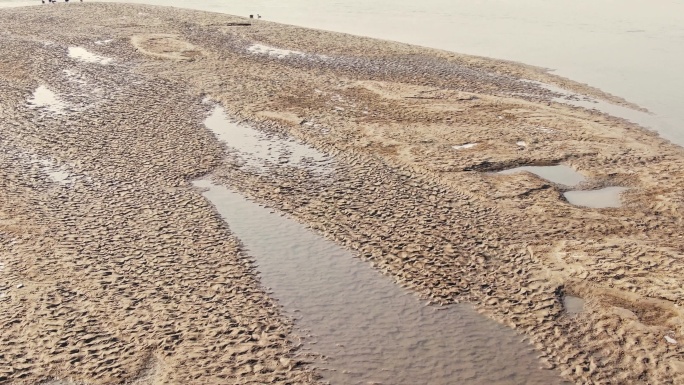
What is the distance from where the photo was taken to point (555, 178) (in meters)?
12.1

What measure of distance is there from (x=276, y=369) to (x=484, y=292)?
2.89 metres

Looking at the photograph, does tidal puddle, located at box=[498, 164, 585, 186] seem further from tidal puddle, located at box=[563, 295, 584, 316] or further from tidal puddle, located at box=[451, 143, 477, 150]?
tidal puddle, located at box=[563, 295, 584, 316]

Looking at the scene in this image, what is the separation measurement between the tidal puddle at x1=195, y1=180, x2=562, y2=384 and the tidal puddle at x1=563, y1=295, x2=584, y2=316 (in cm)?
90

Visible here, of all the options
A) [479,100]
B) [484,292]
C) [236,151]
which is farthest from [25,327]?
[479,100]

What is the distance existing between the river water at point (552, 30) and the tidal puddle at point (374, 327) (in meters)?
9.19

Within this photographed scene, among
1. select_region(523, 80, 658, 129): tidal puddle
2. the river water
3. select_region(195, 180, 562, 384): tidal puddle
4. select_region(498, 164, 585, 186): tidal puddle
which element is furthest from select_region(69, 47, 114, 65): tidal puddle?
select_region(498, 164, 585, 186): tidal puddle

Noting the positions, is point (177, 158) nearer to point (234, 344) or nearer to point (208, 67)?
point (234, 344)

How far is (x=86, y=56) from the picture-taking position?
69.8 feet

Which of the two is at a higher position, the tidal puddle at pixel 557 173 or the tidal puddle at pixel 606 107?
the tidal puddle at pixel 606 107

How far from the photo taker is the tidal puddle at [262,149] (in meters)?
12.6

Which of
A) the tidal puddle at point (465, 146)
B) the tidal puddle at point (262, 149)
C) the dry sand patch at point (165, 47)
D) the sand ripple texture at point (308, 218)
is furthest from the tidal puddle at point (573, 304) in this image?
the dry sand patch at point (165, 47)

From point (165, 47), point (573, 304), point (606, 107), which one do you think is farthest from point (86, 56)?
point (573, 304)

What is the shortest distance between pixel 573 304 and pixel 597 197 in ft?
11.8

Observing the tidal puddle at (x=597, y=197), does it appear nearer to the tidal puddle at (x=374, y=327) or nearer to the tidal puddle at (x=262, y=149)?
the tidal puddle at (x=374, y=327)
